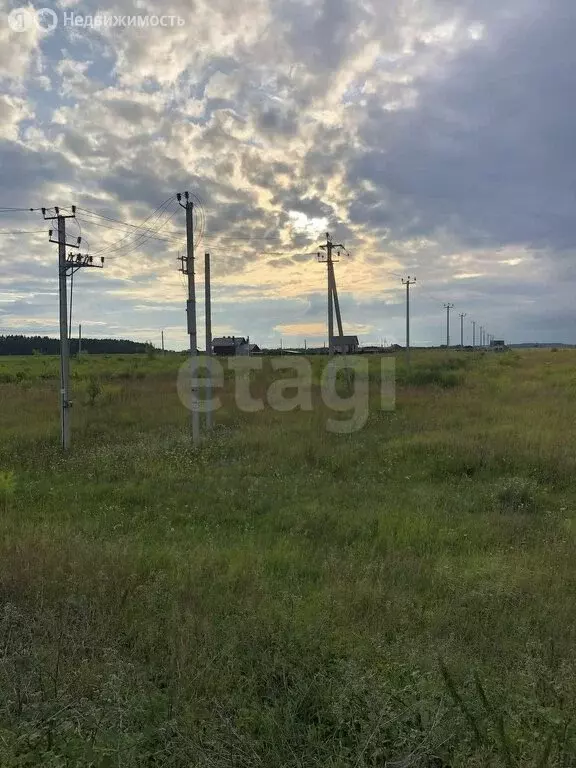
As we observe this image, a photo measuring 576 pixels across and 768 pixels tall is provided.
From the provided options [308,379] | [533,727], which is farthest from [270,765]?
[308,379]

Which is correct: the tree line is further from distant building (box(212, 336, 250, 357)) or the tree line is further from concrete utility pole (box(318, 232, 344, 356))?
concrete utility pole (box(318, 232, 344, 356))

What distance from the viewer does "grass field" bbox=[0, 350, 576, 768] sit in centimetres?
283

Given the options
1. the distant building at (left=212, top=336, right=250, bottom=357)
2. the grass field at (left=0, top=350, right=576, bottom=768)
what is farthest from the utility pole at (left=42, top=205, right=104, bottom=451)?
the distant building at (left=212, top=336, right=250, bottom=357)

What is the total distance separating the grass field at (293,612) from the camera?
283cm

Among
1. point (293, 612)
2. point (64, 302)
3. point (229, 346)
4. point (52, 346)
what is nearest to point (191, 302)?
point (64, 302)

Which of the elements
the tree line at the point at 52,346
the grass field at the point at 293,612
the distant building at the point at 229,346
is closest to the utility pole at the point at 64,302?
the grass field at the point at 293,612

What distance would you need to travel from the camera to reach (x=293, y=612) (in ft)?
14.1

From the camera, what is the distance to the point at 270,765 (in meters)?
2.71

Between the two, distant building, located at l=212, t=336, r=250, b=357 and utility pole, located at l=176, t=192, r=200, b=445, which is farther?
distant building, located at l=212, t=336, r=250, b=357

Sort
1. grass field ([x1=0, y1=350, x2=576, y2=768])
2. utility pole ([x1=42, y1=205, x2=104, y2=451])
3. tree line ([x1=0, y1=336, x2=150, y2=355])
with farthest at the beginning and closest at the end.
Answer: tree line ([x1=0, y1=336, x2=150, y2=355])
utility pole ([x1=42, y1=205, x2=104, y2=451])
grass field ([x1=0, y1=350, x2=576, y2=768])

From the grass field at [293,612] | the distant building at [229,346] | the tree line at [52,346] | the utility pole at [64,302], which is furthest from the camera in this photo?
the tree line at [52,346]

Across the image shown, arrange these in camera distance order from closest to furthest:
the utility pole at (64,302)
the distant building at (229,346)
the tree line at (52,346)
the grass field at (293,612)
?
the grass field at (293,612), the utility pole at (64,302), the distant building at (229,346), the tree line at (52,346)

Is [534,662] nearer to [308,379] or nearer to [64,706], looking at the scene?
[64,706]

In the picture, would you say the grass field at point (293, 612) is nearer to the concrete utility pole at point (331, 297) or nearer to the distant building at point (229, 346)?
the concrete utility pole at point (331, 297)
